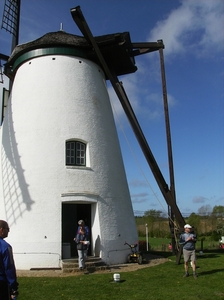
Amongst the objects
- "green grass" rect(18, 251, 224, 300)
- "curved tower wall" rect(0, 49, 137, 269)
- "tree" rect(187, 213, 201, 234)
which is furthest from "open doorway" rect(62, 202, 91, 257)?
Result: "tree" rect(187, 213, 201, 234)

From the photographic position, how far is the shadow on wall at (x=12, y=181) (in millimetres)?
10328

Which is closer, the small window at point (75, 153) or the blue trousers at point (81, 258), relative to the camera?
the blue trousers at point (81, 258)

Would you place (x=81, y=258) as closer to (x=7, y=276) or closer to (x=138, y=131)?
(x=138, y=131)

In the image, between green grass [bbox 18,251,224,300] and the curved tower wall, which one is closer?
green grass [bbox 18,251,224,300]

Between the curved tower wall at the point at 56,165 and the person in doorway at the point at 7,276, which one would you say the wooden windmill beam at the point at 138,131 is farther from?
the person in doorway at the point at 7,276

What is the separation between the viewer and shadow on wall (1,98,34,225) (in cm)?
1033

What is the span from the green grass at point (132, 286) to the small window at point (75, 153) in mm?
3878

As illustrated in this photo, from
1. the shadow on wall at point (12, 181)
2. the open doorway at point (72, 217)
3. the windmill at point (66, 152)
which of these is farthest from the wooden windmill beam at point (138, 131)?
the shadow on wall at point (12, 181)

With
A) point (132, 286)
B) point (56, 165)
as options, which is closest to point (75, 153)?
point (56, 165)

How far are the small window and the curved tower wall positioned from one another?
0.79 ft

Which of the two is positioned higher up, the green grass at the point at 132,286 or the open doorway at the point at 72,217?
the open doorway at the point at 72,217

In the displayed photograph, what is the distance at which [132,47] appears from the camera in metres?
12.8

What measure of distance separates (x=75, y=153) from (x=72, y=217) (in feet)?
7.88

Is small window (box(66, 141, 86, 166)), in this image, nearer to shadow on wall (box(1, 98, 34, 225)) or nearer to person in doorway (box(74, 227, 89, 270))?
shadow on wall (box(1, 98, 34, 225))
